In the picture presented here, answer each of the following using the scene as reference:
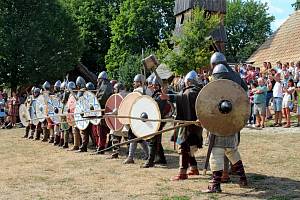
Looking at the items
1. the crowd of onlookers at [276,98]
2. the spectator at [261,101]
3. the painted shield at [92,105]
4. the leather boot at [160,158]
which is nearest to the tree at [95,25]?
the crowd of onlookers at [276,98]

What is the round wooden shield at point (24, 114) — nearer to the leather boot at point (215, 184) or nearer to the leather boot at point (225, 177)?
the leather boot at point (225, 177)

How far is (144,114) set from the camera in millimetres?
9141

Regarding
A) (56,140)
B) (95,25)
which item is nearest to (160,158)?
(56,140)

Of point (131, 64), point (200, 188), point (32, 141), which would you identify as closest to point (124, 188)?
point (200, 188)

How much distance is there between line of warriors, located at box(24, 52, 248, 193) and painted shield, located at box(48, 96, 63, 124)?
0.56ft

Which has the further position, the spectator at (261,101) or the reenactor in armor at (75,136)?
the spectator at (261,101)

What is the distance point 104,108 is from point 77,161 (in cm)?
134

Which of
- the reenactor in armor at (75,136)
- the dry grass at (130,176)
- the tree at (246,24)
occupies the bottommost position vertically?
the dry grass at (130,176)

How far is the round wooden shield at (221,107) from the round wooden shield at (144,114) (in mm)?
1996

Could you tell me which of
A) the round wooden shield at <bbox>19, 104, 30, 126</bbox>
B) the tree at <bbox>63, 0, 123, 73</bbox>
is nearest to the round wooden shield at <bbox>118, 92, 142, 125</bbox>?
the round wooden shield at <bbox>19, 104, 30, 126</bbox>

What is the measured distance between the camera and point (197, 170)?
8.65 m

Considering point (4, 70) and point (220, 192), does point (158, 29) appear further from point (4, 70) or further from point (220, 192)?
point (220, 192)

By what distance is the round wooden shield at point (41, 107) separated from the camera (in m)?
14.8

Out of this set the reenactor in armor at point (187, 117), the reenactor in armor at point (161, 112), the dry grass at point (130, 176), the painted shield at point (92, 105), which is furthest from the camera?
the painted shield at point (92, 105)
